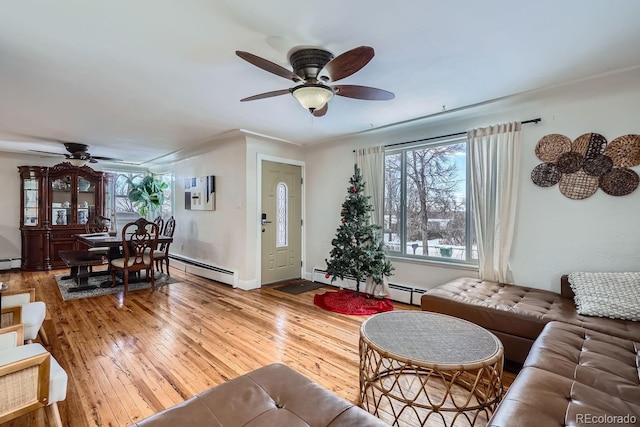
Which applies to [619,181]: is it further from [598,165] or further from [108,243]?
[108,243]

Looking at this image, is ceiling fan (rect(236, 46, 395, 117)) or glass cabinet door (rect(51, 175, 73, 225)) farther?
glass cabinet door (rect(51, 175, 73, 225))

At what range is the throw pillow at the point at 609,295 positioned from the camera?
214 cm

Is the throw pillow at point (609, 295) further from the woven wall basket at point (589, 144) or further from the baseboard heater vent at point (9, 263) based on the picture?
the baseboard heater vent at point (9, 263)

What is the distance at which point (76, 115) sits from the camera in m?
3.60

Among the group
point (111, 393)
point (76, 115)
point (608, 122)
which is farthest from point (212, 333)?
point (608, 122)

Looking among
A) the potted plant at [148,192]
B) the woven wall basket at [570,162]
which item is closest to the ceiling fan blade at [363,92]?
the woven wall basket at [570,162]

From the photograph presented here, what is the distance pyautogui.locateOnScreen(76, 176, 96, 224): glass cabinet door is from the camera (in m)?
6.44

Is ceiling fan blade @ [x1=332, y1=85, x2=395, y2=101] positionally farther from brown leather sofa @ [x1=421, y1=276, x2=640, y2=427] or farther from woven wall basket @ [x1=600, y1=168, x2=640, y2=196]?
woven wall basket @ [x1=600, y1=168, x2=640, y2=196]

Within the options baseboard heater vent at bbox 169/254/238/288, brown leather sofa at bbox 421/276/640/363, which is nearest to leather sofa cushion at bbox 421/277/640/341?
brown leather sofa at bbox 421/276/640/363

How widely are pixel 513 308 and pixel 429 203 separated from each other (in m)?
1.76

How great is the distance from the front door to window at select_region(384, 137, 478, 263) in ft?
5.58

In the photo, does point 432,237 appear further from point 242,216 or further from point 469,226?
point 242,216

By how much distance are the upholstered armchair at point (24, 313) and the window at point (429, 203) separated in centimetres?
373

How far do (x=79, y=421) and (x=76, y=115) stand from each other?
3.39 m
